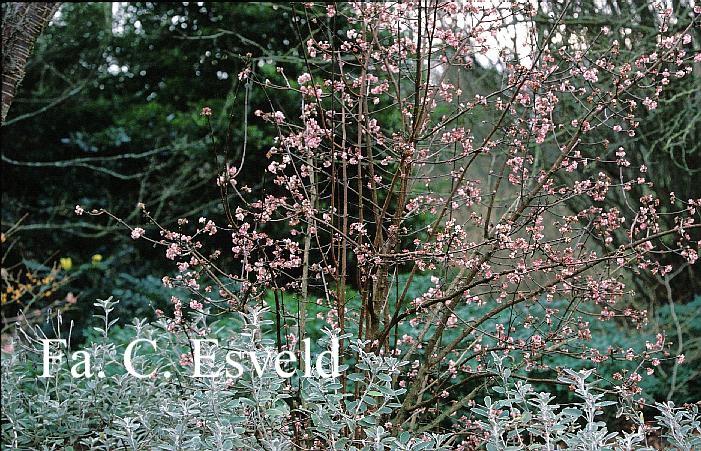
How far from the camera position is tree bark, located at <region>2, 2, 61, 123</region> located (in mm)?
3174

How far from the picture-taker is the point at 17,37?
319 cm

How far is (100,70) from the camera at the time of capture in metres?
7.04

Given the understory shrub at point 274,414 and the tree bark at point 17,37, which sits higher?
the tree bark at point 17,37

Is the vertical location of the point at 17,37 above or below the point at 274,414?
above

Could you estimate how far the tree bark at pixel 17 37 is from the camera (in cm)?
317

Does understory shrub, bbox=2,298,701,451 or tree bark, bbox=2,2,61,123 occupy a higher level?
tree bark, bbox=2,2,61,123

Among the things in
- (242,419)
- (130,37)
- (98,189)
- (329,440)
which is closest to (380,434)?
(329,440)

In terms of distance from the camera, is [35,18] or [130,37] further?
[130,37]

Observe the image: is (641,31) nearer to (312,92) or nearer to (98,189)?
(312,92)

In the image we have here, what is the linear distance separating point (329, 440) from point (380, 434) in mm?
161

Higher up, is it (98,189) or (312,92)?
(312,92)

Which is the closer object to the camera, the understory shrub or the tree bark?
the understory shrub

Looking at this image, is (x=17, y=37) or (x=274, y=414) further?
(x=17, y=37)

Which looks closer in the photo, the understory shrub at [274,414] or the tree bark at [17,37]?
the understory shrub at [274,414]
